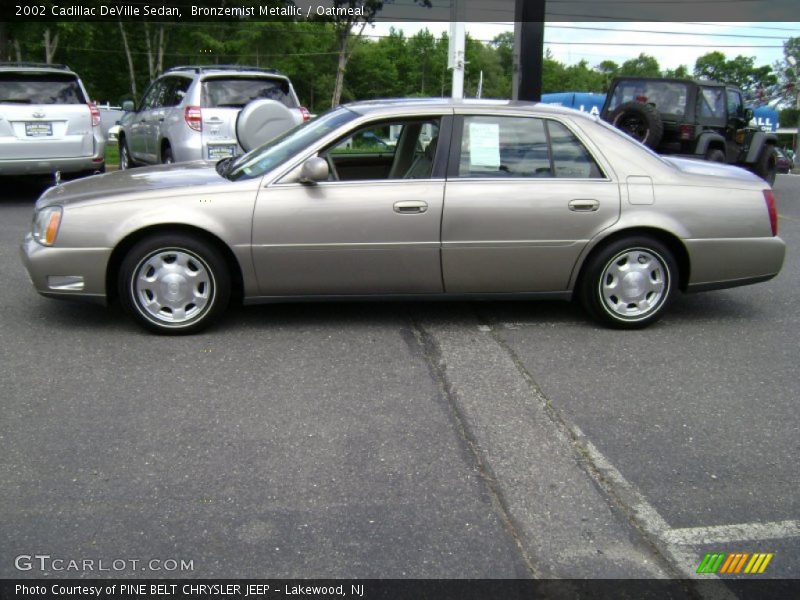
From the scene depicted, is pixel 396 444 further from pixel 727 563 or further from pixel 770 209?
pixel 770 209

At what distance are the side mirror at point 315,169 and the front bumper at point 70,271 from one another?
A: 1.31 m

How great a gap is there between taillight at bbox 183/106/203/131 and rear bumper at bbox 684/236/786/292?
22.7ft

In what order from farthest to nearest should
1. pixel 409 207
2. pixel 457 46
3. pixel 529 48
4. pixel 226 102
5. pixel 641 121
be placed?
pixel 641 121, pixel 457 46, pixel 529 48, pixel 226 102, pixel 409 207

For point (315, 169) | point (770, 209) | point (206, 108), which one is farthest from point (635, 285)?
point (206, 108)

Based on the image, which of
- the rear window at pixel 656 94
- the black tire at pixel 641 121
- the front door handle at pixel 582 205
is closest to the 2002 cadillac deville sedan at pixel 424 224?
the front door handle at pixel 582 205

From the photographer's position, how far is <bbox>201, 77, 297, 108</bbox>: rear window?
1091 cm

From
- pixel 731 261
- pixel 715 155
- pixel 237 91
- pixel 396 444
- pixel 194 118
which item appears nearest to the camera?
pixel 396 444

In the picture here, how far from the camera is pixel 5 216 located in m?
10.1

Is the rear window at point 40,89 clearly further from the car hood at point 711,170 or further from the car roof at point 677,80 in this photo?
the car roof at point 677,80

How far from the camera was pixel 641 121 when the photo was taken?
1365 centimetres

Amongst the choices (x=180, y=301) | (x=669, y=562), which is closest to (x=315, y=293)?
(x=180, y=301)

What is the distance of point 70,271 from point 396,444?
2.58m

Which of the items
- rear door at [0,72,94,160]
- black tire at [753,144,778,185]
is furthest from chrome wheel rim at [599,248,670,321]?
black tire at [753,144,778,185]

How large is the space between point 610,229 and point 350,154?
6.40ft
